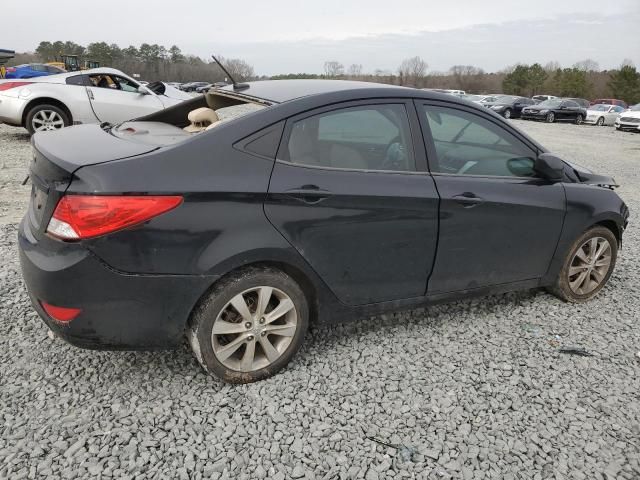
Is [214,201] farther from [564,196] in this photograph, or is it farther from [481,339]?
[564,196]

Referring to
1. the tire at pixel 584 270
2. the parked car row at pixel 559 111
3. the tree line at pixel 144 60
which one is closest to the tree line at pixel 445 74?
the tree line at pixel 144 60

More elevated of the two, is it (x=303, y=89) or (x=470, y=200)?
(x=303, y=89)

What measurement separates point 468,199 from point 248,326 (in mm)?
1512

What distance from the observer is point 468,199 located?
119 inches

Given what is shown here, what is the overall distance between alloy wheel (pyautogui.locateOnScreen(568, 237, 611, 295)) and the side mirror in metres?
0.71

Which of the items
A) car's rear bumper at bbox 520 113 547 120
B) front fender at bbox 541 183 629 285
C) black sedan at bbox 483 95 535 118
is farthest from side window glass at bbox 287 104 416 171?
black sedan at bbox 483 95 535 118

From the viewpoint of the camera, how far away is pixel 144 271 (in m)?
2.26

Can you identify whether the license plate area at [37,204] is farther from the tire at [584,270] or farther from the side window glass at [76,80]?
the side window glass at [76,80]

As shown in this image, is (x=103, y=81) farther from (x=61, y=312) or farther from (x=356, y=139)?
(x=61, y=312)

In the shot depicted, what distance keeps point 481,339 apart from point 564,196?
1167mm

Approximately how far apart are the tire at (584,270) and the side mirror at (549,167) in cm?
61

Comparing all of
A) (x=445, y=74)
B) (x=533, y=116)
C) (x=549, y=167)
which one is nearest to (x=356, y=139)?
(x=549, y=167)

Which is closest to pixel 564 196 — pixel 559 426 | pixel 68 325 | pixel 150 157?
pixel 559 426

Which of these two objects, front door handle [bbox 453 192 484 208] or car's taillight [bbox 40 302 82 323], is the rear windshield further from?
front door handle [bbox 453 192 484 208]
